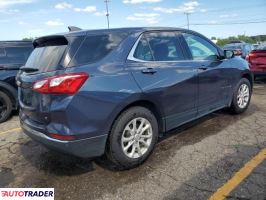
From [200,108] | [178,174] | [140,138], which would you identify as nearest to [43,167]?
[140,138]

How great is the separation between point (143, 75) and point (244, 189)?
5.67 feet

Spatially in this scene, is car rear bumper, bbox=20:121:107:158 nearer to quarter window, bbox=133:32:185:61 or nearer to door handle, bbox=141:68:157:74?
door handle, bbox=141:68:157:74

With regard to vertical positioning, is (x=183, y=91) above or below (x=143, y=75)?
below

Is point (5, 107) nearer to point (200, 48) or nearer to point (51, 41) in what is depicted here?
point (51, 41)

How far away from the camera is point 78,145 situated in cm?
341

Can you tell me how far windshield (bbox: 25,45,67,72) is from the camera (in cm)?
358

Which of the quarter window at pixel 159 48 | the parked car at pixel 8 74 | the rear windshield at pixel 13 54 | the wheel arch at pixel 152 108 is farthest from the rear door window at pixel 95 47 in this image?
the rear windshield at pixel 13 54

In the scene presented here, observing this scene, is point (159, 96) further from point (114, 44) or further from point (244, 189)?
point (244, 189)

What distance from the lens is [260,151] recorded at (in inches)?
170

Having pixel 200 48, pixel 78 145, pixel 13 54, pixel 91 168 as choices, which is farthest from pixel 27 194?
pixel 13 54

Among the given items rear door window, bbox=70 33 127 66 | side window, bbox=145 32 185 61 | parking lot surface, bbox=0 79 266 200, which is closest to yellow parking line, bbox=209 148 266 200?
parking lot surface, bbox=0 79 266 200

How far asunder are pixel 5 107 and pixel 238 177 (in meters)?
5.33

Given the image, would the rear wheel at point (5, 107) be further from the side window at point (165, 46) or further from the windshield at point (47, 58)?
the side window at point (165, 46)

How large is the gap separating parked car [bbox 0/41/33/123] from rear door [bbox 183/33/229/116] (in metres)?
4.14
